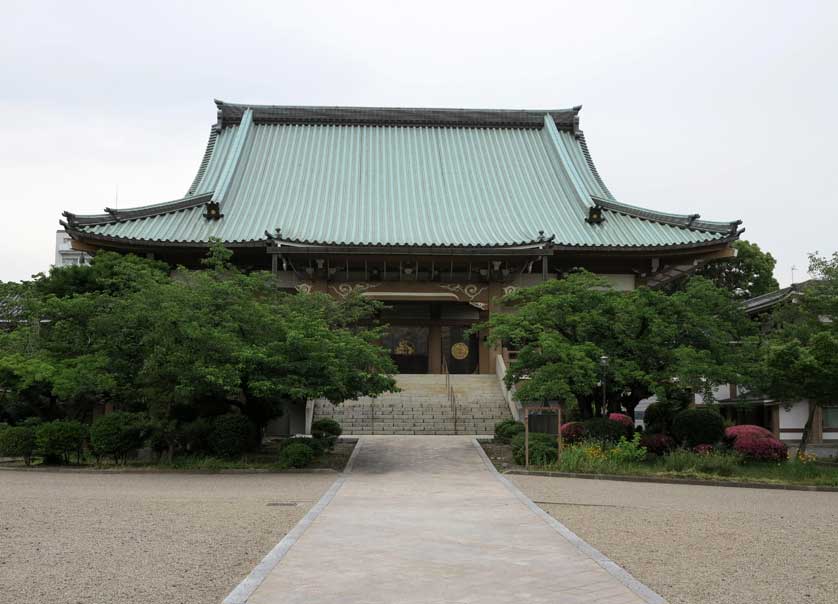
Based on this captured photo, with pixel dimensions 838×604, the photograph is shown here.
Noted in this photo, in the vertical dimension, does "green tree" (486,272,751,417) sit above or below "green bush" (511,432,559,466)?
above

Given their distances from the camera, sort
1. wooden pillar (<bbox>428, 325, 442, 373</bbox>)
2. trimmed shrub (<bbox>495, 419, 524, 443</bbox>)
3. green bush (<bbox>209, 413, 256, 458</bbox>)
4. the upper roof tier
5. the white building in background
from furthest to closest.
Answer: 1. the white building in background
2. wooden pillar (<bbox>428, 325, 442, 373</bbox>)
3. the upper roof tier
4. trimmed shrub (<bbox>495, 419, 524, 443</bbox>)
5. green bush (<bbox>209, 413, 256, 458</bbox>)

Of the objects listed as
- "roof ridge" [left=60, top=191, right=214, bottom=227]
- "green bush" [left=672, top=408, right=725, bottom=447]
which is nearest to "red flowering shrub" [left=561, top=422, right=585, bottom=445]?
"green bush" [left=672, top=408, right=725, bottom=447]

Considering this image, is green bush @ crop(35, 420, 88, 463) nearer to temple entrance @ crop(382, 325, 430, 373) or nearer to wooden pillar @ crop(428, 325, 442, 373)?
temple entrance @ crop(382, 325, 430, 373)

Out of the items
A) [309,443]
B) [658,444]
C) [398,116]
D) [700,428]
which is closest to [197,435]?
[309,443]

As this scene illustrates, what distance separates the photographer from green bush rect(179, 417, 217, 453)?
19156 millimetres

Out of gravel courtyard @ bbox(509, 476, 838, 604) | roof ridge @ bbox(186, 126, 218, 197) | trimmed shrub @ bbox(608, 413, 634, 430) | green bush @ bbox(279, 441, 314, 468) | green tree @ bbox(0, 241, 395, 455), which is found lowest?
gravel courtyard @ bbox(509, 476, 838, 604)

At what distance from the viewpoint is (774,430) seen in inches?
977

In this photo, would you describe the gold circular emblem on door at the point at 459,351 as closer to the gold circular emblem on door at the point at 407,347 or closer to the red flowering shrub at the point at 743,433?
the gold circular emblem on door at the point at 407,347

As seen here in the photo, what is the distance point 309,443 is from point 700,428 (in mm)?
9340

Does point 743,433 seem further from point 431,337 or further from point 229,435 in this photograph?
point 431,337

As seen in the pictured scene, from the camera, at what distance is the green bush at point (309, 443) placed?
61.2 ft

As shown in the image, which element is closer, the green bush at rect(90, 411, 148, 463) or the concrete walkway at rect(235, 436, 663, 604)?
the concrete walkway at rect(235, 436, 663, 604)

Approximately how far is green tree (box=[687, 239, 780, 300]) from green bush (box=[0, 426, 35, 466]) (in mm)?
35371

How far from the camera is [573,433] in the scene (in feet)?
65.1
